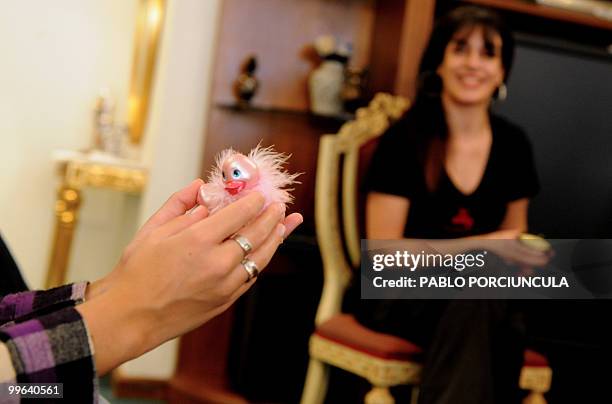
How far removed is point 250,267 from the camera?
1.53ft

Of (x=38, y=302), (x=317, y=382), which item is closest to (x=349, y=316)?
(x=317, y=382)

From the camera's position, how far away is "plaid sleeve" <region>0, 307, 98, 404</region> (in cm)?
39

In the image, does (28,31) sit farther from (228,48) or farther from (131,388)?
(131,388)

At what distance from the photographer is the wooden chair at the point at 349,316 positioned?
1.49 metres

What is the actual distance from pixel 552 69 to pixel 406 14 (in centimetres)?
56

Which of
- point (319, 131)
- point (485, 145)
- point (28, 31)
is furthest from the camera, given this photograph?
point (28, 31)

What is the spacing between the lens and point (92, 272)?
279 cm

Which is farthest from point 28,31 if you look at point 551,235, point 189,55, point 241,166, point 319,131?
point 241,166

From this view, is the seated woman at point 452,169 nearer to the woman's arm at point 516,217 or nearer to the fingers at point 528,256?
the woman's arm at point 516,217

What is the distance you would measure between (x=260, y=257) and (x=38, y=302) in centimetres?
17

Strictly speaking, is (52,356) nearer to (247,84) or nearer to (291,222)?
(291,222)

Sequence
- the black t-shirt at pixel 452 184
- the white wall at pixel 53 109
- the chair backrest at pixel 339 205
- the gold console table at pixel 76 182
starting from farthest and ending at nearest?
the white wall at pixel 53 109
the gold console table at pixel 76 182
the chair backrest at pixel 339 205
the black t-shirt at pixel 452 184

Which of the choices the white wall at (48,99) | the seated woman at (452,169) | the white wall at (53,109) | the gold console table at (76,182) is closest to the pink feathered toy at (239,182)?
the seated woman at (452,169)

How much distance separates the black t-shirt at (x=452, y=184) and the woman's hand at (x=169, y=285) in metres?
1.13
